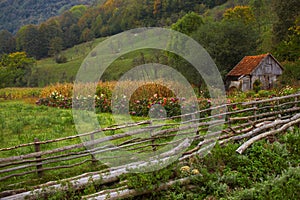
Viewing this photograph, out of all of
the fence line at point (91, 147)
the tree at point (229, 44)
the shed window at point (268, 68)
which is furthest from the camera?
the tree at point (229, 44)

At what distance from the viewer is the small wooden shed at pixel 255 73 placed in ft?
61.5

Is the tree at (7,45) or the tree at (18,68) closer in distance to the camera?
the tree at (18,68)

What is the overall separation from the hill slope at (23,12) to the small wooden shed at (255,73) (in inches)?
4539

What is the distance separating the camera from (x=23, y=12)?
12825 centimetres

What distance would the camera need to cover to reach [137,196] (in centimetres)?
458

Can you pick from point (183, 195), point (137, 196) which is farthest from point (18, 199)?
point (183, 195)

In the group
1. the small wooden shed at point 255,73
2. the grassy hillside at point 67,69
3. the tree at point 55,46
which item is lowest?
the small wooden shed at point 255,73

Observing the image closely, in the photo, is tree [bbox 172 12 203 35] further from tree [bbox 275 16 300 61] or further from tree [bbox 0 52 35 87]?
tree [bbox 0 52 35 87]

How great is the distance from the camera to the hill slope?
120188 millimetres

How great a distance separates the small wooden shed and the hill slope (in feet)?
378

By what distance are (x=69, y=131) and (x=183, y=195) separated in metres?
4.58

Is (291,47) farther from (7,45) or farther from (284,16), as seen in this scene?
(7,45)

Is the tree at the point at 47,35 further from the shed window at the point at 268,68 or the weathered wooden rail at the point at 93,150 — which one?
the weathered wooden rail at the point at 93,150

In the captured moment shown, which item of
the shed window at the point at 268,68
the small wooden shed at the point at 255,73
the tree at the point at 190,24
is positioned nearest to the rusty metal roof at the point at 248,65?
the small wooden shed at the point at 255,73
